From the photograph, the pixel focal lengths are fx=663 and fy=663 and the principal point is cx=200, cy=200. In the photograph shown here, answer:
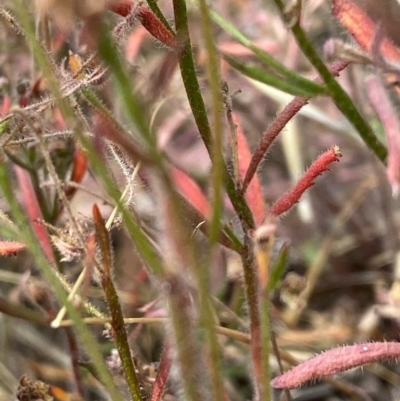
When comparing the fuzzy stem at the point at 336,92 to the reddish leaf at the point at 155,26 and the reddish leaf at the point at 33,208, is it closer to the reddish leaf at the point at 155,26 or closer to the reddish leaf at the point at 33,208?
the reddish leaf at the point at 155,26

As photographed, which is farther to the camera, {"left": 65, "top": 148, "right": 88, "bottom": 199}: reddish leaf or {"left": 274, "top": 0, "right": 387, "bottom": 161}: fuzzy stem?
{"left": 65, "top": 148, "right": 88, "bottom": 199}: reddish leaf

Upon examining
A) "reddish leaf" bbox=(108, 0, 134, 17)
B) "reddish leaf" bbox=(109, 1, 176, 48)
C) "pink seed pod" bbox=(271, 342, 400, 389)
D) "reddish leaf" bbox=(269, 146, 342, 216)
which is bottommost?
"pink seed pod" bbox=(271, 342, 400, 389)

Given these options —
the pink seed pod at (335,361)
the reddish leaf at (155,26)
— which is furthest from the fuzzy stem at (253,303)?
the reddish leaf at (155,26)

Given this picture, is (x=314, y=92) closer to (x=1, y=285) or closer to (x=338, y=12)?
(x=338, y=12)

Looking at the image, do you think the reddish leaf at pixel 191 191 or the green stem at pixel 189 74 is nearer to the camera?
the green stem at pixel 189 74

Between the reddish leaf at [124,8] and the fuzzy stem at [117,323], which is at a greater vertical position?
the reddish leaf at [124,8]

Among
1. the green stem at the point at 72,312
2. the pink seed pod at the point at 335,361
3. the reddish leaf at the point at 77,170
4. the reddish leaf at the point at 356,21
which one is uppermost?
the reddish leaf at the point at 356,21

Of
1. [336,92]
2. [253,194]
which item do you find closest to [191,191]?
[253,194]

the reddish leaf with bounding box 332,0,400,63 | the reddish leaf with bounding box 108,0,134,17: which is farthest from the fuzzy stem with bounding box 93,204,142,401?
the reddish leaf with bounding box 332,0,400,63

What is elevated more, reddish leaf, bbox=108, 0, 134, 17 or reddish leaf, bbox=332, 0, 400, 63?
reddish leaf, bbox=332, 0, 400, 63

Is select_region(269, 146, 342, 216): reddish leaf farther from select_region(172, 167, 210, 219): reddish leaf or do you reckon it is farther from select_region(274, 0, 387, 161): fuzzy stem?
select_region(172, 167, 210, 219): reddish leaf
